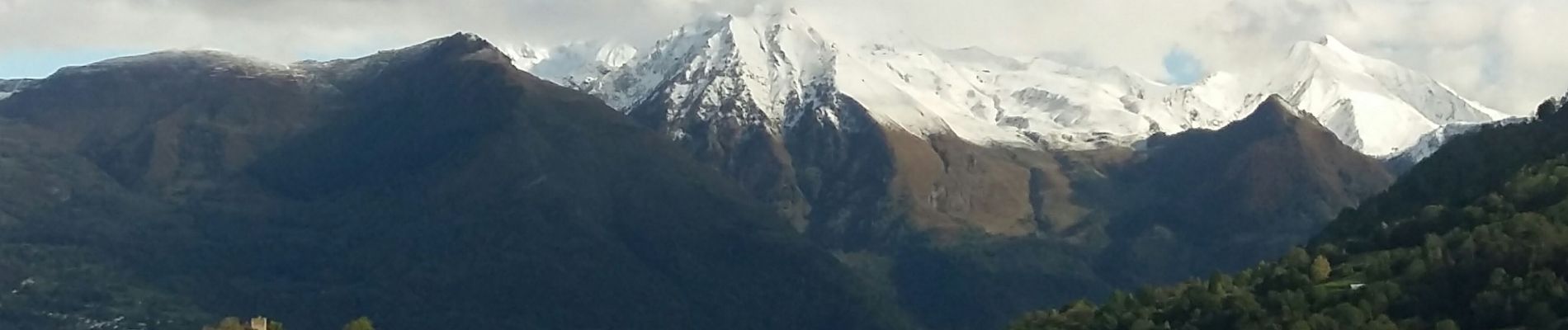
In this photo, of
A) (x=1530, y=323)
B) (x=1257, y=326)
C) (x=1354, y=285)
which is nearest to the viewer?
(x=1530, y=323)

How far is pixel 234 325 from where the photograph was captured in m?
Result: 179

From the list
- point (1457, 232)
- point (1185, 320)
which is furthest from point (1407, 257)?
point (1185, 320)

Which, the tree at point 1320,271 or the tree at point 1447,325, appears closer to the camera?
the tree at point 1447,325

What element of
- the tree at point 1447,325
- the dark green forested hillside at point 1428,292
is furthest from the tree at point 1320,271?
the tree at point 1447,325

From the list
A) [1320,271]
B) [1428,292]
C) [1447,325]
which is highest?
[1320,271]

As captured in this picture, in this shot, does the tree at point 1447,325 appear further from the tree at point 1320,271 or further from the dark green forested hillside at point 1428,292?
the tree at point 1320,271

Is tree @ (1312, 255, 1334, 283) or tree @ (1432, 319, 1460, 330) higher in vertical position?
tree @ (1312, 255, 1334, 283)

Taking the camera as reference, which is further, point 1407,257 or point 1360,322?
point 1407,257

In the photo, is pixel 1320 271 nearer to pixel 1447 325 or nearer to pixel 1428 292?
pixel 1428 292

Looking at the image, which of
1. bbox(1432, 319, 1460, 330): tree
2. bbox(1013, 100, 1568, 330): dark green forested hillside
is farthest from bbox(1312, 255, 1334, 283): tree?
bbox(1432, 319, 1460, 330): tree

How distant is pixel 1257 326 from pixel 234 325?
71914 mm

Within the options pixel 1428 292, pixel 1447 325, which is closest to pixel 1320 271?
pixel 1428 292

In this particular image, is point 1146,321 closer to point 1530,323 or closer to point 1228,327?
point 1228,327

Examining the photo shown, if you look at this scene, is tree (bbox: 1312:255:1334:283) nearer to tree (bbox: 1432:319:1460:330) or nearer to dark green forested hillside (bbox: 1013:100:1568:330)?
dark green forested hillside (bbox: 1013:100:1568:330)
